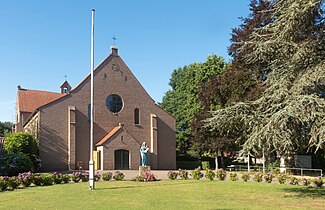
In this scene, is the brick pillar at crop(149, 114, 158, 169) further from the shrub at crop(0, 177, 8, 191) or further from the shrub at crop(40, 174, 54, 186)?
the shrub at crop(0, 177, 8, 191)

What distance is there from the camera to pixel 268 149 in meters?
13.4

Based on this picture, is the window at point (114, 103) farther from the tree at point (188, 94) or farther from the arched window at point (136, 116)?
the tree at point (188, 94)

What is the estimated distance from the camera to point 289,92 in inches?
540

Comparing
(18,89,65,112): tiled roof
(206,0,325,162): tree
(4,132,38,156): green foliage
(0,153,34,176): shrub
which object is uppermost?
(18,89,65,112): tiled roof

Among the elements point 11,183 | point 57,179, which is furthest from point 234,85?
point 11,183

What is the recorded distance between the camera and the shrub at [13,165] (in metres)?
24.7

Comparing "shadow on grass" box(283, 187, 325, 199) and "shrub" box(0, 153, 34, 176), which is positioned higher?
"shrub" box(0, 153, 34, 176)

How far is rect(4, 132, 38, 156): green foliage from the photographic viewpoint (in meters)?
32.5

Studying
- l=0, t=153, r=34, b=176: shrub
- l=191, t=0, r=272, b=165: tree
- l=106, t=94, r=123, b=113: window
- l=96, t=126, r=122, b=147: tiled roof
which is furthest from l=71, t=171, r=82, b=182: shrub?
l=106, t=94, r=123, b=113: window

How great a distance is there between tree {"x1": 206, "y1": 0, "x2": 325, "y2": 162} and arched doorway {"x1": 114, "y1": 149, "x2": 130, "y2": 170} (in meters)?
25.1

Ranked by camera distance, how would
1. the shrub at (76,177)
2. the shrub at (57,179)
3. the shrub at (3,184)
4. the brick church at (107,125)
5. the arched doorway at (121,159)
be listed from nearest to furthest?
the shrub at (3,184), the shrub at (57,179), the shrub at (76,177), the brick church at (107,125), the arched doorway at (121,159)

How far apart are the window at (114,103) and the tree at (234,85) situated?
9.79 meters

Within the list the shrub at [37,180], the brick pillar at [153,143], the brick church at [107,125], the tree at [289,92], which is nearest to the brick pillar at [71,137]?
the brick church at [107,125]

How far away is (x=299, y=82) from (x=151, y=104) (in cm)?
3122
